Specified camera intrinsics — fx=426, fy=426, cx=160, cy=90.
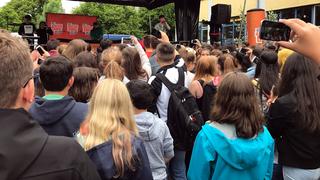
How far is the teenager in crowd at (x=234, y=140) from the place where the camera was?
9.66ft

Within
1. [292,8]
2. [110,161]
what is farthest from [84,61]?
[292,8]

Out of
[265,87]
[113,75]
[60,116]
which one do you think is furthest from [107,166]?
[265,87]

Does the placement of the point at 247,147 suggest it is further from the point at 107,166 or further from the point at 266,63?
the point at 266,63

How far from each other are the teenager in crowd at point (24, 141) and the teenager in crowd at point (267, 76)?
343cm

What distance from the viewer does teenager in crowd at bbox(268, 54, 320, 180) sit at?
330 centimetres

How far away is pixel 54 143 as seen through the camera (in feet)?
4.83

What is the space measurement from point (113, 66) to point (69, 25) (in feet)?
54.8

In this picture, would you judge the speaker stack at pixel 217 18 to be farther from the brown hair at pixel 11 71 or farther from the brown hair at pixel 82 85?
the brown hair at pixel 11 71

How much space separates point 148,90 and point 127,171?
1.18m

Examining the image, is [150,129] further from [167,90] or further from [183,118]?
[167,90]

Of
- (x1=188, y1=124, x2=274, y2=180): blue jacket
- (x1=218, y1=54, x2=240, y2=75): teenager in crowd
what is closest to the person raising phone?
(x1=188, y1=124, x2=274, y2=180): blue jacket

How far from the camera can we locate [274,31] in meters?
1.93

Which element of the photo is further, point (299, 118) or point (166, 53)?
point (166, 53)

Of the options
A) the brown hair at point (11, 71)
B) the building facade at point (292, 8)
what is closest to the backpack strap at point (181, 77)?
the brown hair at point (11, 71)
